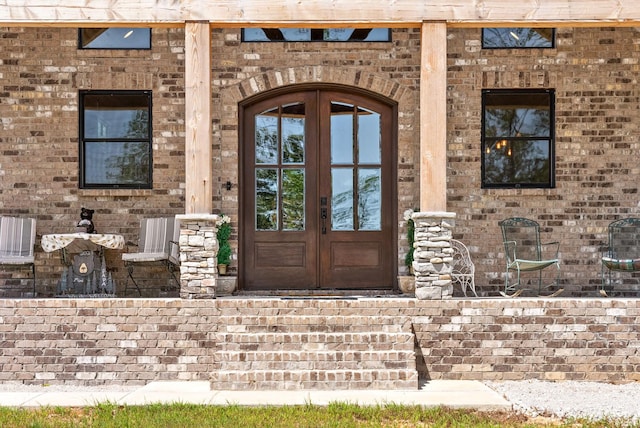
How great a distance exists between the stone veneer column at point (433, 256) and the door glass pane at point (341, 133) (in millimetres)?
2390

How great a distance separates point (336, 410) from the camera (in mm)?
5129

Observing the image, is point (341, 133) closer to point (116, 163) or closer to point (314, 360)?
point (116, 163)

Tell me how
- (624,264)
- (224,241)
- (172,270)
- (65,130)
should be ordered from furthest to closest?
(65,130), (172,270), (224,241), (624,264)

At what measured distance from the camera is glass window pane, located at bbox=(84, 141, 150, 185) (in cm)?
883

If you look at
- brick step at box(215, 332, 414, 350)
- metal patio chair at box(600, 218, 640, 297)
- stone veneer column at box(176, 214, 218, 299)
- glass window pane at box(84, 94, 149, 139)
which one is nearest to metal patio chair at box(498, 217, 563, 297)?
metal patio chair at box(600, 218, 640, 297)

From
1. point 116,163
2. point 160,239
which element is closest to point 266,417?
point 160,239

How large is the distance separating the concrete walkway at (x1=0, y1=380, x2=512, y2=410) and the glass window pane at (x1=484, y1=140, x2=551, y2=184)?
3.52m

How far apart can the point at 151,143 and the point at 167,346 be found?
3.26 metres

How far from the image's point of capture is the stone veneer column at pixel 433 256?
21.7 ft

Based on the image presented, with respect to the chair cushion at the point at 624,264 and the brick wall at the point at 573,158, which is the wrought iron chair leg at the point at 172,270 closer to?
the brick wall at the point at 573,158

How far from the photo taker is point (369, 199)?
29.1 feet

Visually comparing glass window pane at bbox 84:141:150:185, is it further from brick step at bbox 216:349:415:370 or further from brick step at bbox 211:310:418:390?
brick step at bbox 216:349:415:370

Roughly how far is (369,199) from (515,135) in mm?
2081

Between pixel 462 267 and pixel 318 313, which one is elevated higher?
pixel 462 267
